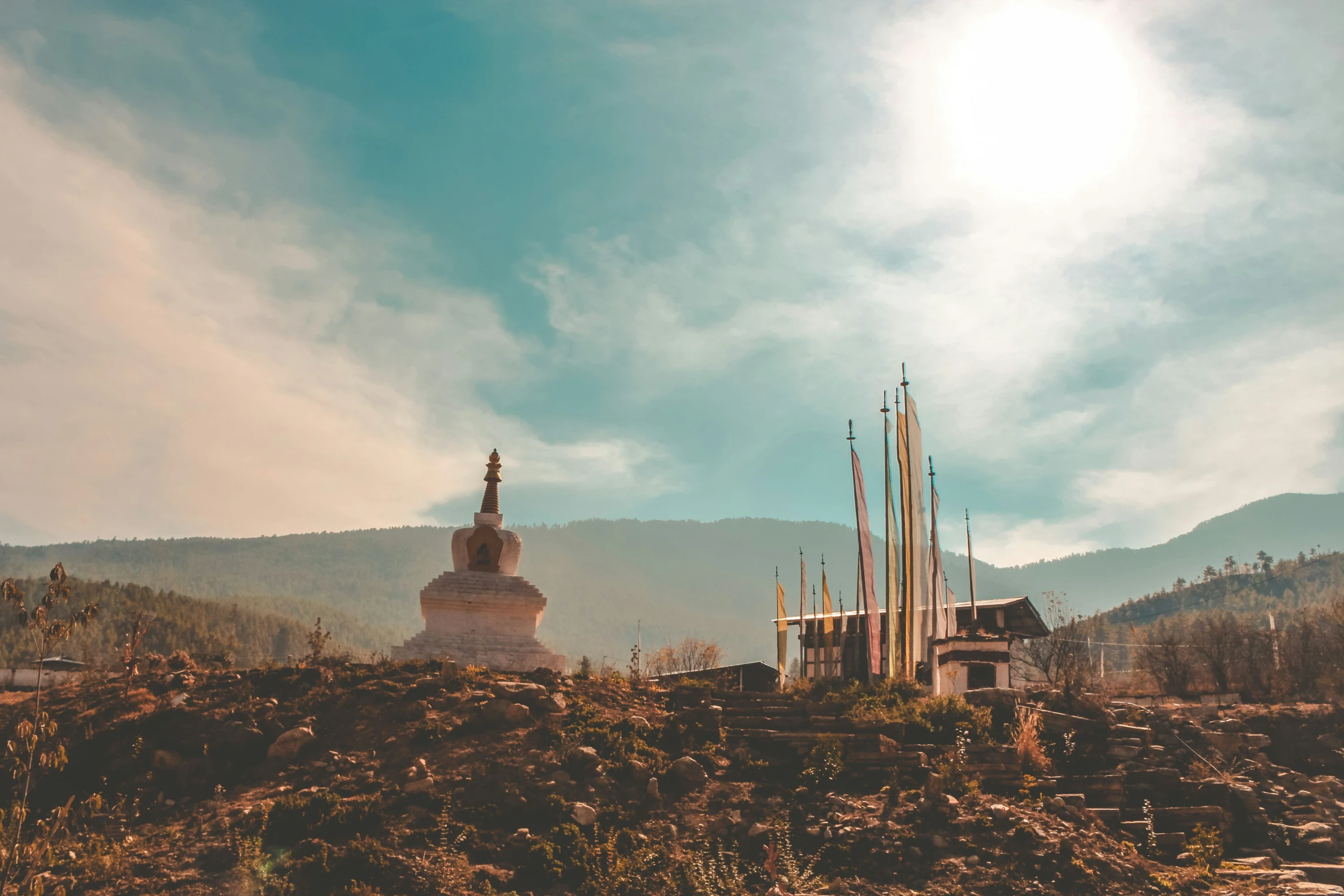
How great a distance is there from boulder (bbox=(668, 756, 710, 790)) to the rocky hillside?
0.05 m

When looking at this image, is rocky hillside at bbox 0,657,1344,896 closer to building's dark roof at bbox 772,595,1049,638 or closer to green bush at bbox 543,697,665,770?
green bush at bbox 543,697,665,770

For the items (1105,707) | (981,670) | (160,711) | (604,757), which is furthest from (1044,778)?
→ (981,670)

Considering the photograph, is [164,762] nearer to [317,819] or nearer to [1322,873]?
[317,819]

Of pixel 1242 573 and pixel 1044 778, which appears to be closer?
pixel 1044 778

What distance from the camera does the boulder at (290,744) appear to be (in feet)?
58.9

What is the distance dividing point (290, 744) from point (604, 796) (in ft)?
19.9

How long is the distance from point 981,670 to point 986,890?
1117 inches

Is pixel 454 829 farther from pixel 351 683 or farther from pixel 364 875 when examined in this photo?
pixel 351 683

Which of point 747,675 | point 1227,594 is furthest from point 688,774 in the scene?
point 1227,594

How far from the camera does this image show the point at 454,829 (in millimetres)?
15883

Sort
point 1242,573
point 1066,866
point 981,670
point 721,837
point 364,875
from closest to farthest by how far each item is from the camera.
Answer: point 364,875 < point 1066,866 < point 721,837 < point 981,670 < point 1242,573

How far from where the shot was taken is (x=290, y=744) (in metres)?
18.1

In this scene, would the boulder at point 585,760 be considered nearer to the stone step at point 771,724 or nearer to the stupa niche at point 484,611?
the stone step at point 771,724

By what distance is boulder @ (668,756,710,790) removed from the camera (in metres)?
18.2
